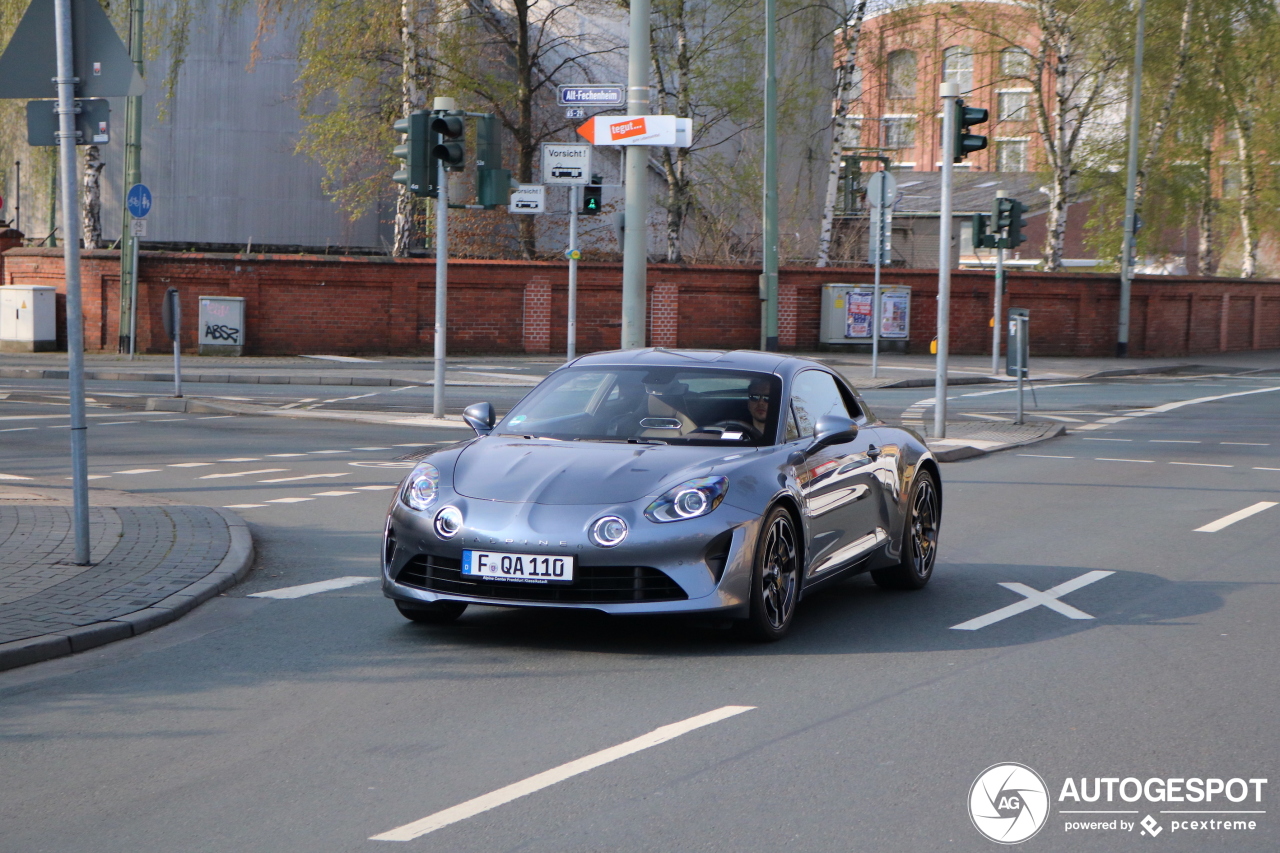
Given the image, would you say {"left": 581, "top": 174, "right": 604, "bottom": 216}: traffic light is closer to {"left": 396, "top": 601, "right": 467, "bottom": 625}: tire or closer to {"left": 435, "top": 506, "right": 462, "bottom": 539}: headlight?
{"left": 396, "top": 601, "right": 467, "bottom": 625}: tire

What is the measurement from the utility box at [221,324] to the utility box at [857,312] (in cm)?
1387

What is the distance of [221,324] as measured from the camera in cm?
3017

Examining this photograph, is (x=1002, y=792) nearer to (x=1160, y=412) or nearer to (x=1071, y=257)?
(x=1160, y=412)

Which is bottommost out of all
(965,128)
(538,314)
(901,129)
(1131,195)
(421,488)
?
(421,488)

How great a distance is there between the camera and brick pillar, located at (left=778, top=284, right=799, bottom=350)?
36000 mm

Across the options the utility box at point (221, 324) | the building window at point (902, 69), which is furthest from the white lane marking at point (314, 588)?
the building window at point (902, 69)

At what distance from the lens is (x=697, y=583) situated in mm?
6426

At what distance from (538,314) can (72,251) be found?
83.7 ft

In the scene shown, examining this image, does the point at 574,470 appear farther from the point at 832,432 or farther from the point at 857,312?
the point at 857,312

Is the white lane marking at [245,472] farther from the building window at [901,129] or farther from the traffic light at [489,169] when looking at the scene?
the building window at [901,129]

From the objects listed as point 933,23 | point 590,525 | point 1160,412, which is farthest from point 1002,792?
point 933,23

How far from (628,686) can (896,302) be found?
31.5m

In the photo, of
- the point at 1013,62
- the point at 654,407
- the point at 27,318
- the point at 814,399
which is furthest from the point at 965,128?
the point at 1013,62

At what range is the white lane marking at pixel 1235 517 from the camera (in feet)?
36.0
